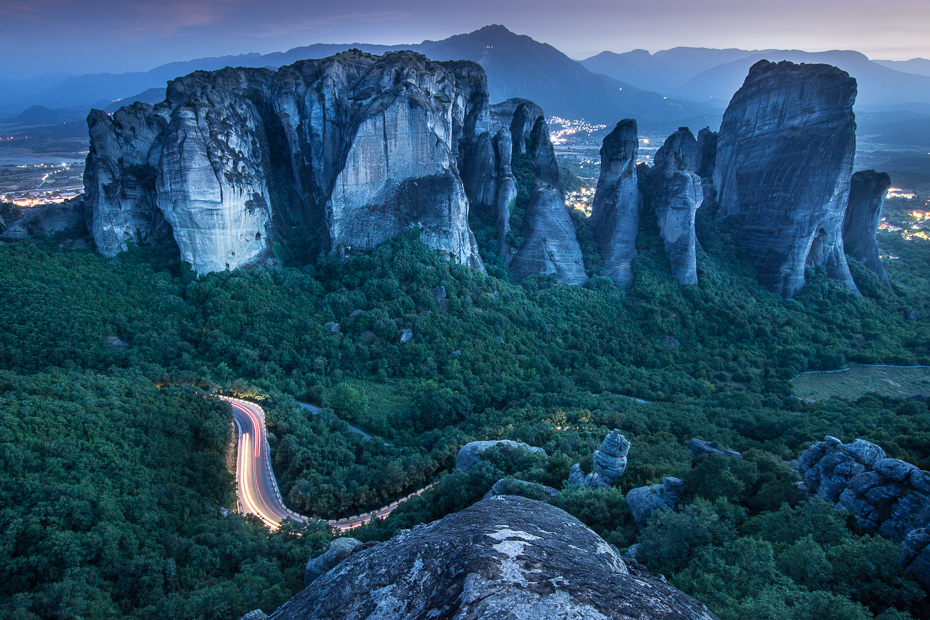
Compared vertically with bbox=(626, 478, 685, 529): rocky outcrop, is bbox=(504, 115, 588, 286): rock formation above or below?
above

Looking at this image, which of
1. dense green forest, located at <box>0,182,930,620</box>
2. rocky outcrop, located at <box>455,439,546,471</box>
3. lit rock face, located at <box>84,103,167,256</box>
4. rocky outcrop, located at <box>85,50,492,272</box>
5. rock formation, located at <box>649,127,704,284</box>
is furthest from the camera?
rock formation, located at <box>649,127,704,284</box>

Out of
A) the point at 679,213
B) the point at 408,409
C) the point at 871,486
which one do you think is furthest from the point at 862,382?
the point at 408,409

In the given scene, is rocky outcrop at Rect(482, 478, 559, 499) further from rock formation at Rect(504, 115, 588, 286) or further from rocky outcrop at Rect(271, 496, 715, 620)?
rock formation at Rect(504, 115, 588, 286)

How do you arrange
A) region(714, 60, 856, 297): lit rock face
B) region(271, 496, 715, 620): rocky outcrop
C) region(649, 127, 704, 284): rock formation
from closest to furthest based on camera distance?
region(271, 496, 715, 620): rocky outcrop < region(714, 60, 856, 297): lit rock face < region(649, 127, 704, 284): rock formation

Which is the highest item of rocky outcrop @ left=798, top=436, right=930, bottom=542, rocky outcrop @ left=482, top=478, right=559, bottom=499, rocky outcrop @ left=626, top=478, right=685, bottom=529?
rocky outcrop @ left=798, top=436, right=930, bottom=542

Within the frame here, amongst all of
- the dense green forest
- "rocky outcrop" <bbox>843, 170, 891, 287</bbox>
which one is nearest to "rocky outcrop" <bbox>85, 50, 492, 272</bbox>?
the dense green forest

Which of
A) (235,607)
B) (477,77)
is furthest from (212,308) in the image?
(477,77)

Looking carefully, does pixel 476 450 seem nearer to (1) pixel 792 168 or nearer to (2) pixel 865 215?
(1) pixel 792 168

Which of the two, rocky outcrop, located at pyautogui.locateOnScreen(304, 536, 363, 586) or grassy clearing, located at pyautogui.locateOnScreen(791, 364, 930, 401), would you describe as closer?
rocky outcrop, located at pyautogui.locateOnScreen(304, 536, 363, 586)
